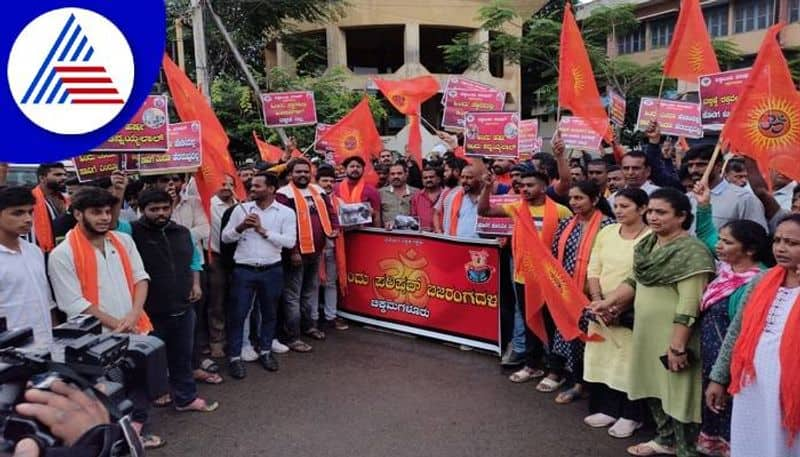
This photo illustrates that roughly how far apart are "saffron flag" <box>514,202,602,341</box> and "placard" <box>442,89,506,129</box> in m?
3.52

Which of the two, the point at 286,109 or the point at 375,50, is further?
the point at 375,50

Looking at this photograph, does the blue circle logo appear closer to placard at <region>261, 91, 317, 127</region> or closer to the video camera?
the video camera

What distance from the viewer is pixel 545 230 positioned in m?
4.89

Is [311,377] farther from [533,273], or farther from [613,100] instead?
[613,100]

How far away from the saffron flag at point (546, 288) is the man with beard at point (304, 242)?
2.06 meters

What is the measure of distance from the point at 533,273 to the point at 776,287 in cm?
193

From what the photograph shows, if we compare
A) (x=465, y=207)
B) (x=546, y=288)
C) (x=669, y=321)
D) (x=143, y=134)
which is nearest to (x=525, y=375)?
(x=546, y=288)

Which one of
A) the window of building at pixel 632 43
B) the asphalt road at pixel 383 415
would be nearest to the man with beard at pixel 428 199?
the asphalt road at pixel 383 415

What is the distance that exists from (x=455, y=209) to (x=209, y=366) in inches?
100

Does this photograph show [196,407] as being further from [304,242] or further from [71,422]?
[71,422]

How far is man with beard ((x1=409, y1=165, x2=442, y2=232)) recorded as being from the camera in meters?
6.56

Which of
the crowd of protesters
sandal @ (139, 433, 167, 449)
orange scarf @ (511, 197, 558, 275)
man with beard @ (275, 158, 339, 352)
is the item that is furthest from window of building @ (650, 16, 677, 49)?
sandal @ (139, 433, 167, 449)

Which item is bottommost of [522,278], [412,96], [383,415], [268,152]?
[383,415]

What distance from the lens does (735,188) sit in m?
4.55
